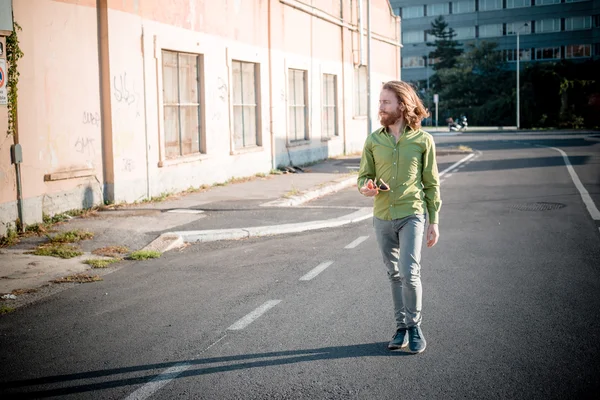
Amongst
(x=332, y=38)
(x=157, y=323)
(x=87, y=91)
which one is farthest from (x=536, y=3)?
(x=157, y=323)

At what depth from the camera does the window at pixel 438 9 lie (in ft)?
308

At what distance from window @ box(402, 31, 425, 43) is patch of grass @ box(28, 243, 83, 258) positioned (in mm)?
91000

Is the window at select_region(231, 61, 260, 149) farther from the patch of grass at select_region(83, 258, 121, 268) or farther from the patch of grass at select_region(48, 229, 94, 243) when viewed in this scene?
the patch of grass at select_region(83, 258, 121, 268)

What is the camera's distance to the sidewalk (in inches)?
330

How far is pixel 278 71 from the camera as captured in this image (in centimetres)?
2153

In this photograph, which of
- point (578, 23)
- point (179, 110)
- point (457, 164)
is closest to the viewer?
point (179, 110)

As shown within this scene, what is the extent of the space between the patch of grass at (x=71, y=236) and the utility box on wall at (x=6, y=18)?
115 inches

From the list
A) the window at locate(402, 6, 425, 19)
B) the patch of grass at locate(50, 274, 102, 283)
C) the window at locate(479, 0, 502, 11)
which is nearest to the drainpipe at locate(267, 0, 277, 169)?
the patch of grass at locate(50, 274, 102, 283)

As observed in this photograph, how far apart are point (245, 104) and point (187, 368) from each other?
49.4 feet

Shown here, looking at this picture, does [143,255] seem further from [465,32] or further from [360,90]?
[465,32]

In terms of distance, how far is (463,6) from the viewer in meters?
92.2

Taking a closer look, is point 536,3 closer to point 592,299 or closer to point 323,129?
point 323,129

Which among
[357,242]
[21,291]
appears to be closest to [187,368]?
[21,291]

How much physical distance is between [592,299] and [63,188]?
8.56 m
